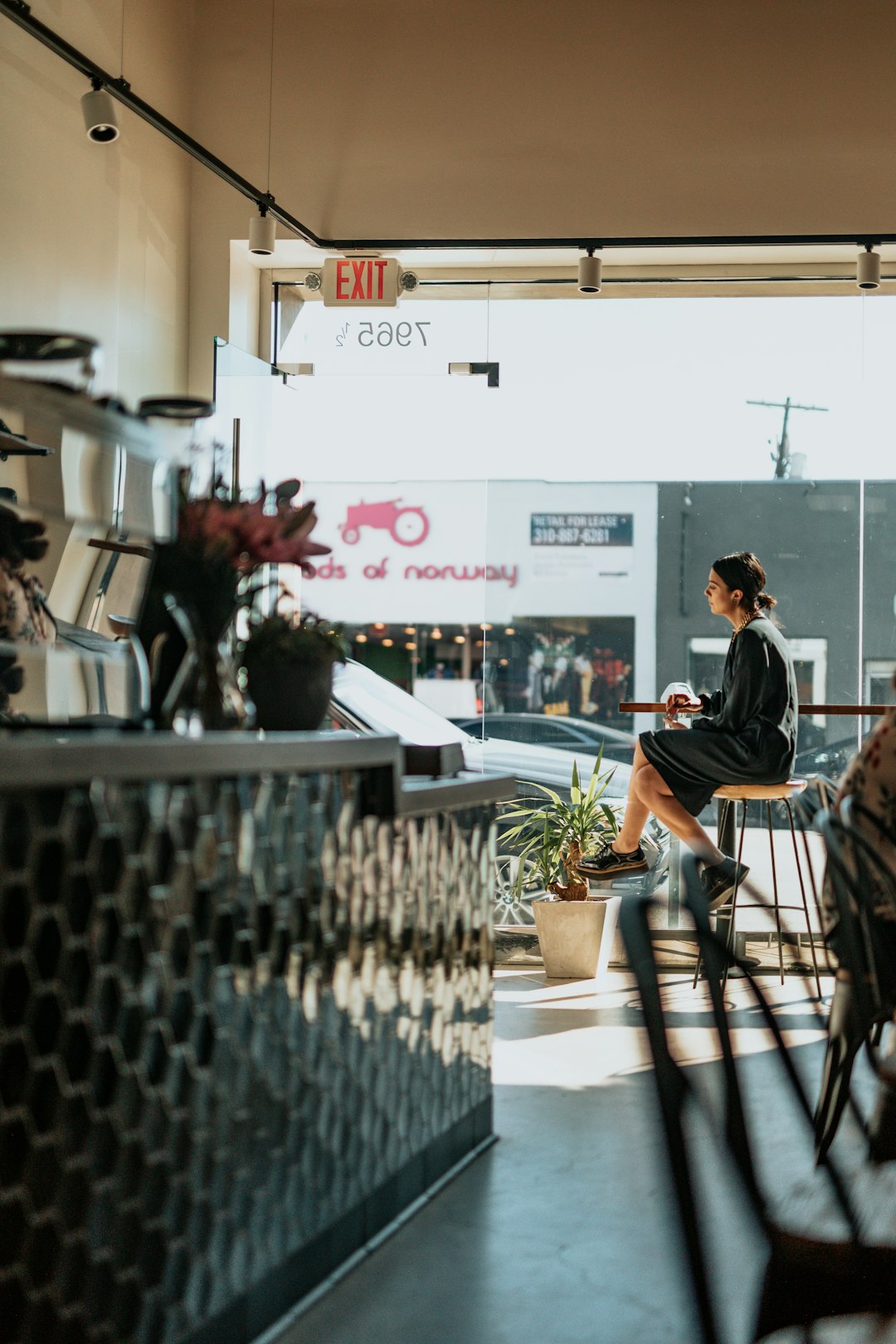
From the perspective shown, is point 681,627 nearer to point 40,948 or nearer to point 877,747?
point 877,747

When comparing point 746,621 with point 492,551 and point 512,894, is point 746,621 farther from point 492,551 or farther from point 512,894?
point 512,894

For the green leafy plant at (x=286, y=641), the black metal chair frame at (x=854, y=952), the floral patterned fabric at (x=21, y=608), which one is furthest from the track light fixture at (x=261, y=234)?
the black metal chair frame at (x=854, y=952)

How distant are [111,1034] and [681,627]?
15.4ft

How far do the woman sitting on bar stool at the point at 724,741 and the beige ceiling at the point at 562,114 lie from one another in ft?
5.12

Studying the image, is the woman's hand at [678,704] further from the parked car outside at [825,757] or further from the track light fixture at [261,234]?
the track light fixture at [261,234]

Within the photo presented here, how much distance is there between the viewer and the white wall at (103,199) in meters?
4.33

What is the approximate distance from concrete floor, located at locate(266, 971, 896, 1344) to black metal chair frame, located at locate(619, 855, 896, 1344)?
6cm

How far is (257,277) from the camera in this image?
6.08 m

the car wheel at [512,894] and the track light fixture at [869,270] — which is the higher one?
the track light fixture at [869,270]

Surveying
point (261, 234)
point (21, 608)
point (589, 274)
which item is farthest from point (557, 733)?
point (21, 608)

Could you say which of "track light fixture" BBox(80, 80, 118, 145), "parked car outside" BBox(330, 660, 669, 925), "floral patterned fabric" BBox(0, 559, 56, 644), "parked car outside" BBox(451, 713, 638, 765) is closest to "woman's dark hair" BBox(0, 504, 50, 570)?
"floral patterned fabric" BBox(0, 559, 56, 644)

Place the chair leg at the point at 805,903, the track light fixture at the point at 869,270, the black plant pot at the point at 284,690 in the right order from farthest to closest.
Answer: the track light fixture at the point at 869,270, the chair leg at the point at 805,903, the black plant pot at the point at 284,690

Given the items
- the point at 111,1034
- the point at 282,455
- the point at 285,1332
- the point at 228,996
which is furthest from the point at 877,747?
the point at 282,455

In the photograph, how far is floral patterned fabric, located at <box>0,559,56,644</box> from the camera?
251 centimetres
